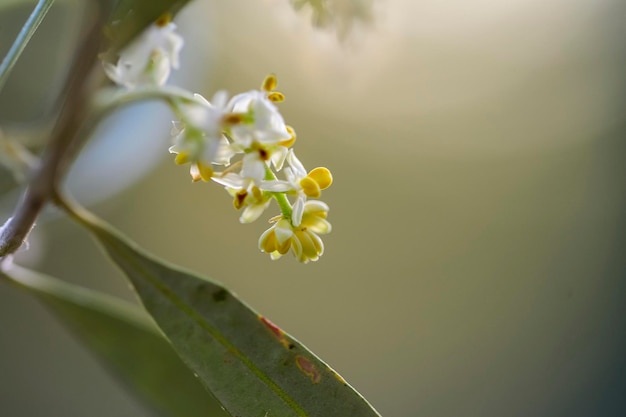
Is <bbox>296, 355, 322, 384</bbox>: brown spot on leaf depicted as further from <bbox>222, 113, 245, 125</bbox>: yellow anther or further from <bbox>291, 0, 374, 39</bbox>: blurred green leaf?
<bbox>291, 0, 374, 39</bbox>: blurred green leaf

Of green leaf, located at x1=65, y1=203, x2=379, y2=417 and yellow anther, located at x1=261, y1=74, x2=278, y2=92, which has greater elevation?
yellow anther, located at x1=261, y1=74, x2=278, y2=92

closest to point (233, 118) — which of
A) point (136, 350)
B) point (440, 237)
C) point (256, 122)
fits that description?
point (256, 122)

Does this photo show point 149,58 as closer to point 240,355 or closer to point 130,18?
point 130,18

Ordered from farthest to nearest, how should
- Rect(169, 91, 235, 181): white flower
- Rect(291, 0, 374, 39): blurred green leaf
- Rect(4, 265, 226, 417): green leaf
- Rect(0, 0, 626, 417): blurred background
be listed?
Rect(0, 0, 626, 417): blurred background < Rect(4, 265, 226, 417): green leaf < Rect(291, 0, 374, 39): blurred green leaf < Rect(169, 91, 235, 181): white flower

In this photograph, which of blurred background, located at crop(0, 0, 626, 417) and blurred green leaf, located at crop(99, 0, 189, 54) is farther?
blurred background, located at crop(0, 0, 626, 417)

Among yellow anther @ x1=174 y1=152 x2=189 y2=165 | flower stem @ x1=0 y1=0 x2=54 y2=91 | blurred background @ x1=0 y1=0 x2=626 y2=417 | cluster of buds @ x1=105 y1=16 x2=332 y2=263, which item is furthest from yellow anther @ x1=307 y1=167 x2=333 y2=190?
blurred background @ x1=0 y1=0 x2=626 y2=417

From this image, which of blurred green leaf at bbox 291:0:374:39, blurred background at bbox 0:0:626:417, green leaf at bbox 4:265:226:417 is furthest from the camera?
blurred background at bbox 0:0:626:417
